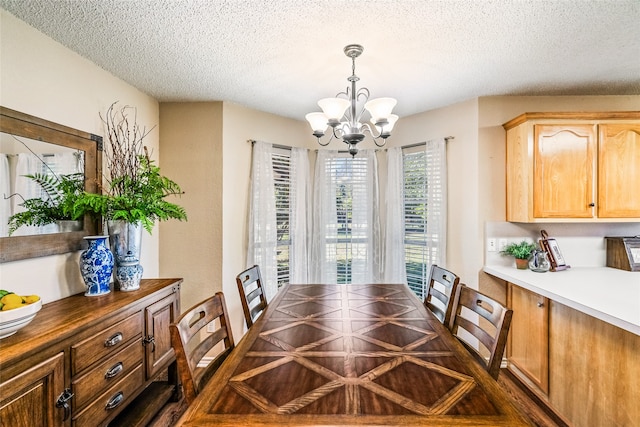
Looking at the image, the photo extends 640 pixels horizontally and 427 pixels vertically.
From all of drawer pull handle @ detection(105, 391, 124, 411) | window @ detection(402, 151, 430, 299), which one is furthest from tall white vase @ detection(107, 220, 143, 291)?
window @ detection(402, 151, 430, 299)

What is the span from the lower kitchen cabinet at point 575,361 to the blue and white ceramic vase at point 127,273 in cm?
283

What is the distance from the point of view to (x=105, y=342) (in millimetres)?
1628

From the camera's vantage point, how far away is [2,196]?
1.53 metres

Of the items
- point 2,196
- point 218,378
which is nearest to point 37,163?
point 2,196

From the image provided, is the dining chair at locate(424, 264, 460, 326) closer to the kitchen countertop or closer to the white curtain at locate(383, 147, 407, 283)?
the kitchen countertop

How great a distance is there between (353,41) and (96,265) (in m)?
2.02

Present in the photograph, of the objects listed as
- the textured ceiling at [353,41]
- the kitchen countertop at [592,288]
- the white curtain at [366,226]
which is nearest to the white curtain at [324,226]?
the white curtain at [366,226]

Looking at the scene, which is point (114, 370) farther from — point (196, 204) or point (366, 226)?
point (366, 226)

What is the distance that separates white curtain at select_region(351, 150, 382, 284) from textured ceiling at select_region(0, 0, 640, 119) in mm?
1000

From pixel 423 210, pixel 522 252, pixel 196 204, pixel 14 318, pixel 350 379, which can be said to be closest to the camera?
pixel 350 379

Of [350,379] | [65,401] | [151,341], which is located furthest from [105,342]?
→ [350,379]

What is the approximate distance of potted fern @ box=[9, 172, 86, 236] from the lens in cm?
165

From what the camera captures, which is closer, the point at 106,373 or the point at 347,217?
the point at 106,373

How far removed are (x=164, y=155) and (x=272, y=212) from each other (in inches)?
44.6
